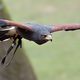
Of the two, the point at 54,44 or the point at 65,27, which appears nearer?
the point at 65,27

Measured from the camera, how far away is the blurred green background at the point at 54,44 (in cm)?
540

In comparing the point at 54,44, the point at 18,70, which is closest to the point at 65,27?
the point at 18,70

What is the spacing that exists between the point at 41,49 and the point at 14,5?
57.3 inches

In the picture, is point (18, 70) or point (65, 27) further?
point (18, 70)

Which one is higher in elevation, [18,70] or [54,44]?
[18,70]

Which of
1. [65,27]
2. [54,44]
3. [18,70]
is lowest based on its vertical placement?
[54,44]

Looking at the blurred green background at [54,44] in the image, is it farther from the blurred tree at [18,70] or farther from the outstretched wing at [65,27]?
the outstretched wing at [65,27]

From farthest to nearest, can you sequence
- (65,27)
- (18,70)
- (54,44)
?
(54,44)
(18,70)
(65,27)

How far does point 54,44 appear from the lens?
5.81 m

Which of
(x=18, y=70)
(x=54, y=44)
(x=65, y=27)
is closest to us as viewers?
(x=65, y=27)

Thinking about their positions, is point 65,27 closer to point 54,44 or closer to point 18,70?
point 18,70

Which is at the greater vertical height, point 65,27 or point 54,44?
point 65,27

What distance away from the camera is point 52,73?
5.37m

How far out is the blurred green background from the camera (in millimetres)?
5398
